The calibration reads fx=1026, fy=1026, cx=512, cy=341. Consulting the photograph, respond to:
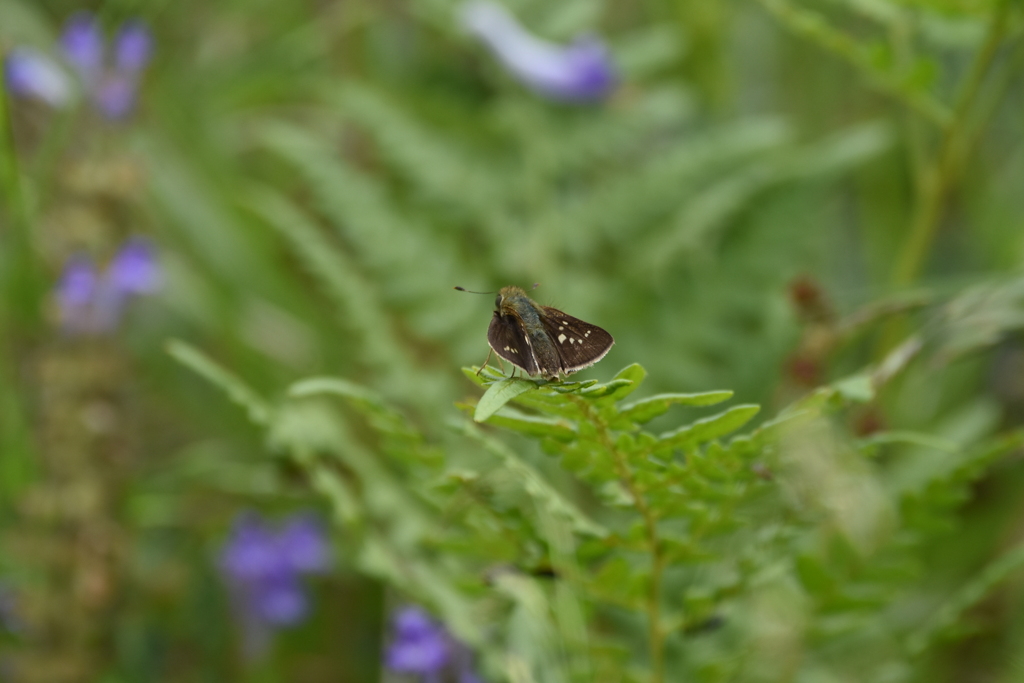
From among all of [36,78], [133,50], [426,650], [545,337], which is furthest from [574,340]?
[36,78]

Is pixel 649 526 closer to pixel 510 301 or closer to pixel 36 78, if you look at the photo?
pixel 510 301

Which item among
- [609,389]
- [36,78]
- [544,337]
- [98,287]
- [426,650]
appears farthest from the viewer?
[36,78]

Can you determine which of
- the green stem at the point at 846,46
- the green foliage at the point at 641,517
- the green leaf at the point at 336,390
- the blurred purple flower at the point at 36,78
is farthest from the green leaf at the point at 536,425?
the blurred purple flower at the point at 36,78

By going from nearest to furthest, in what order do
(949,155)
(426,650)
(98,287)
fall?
(426,650)
(949,155)
(98,287)

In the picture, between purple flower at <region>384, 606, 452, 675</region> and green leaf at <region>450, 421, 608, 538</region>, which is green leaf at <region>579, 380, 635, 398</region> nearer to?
green leaf at <region>450, 421, 608, 538</region>

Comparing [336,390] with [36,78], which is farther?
[36,78]

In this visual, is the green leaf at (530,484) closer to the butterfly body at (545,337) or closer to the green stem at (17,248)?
the butterfly body at (545,337)
